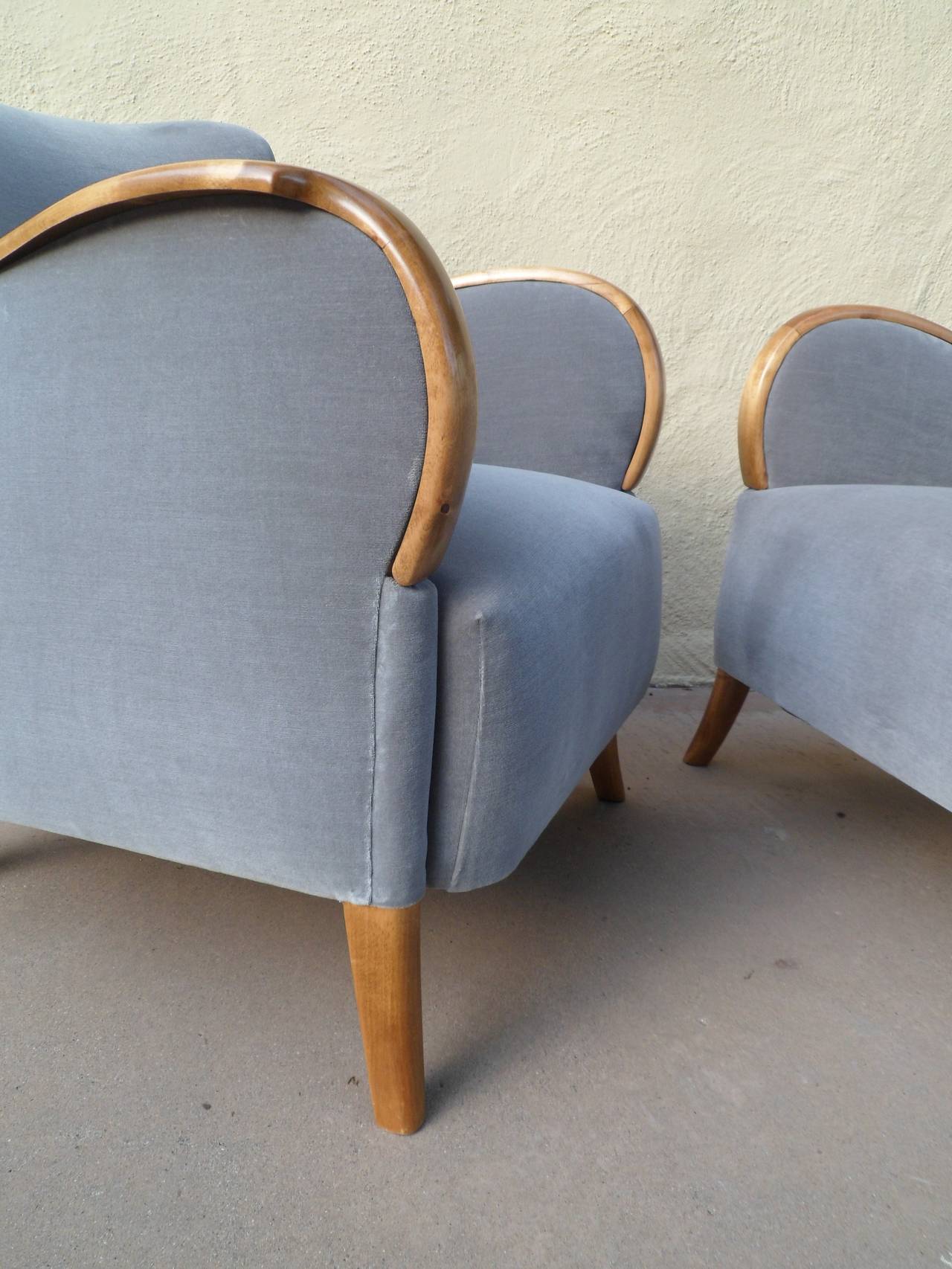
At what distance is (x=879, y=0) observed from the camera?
5.31ft

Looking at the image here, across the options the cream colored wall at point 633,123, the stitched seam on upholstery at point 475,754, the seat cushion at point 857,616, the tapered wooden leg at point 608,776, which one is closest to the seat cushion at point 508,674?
the stitched seam on upholstery at point 475,754

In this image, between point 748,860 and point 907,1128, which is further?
point 748,860

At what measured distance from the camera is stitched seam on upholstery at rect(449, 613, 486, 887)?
0.55 metres

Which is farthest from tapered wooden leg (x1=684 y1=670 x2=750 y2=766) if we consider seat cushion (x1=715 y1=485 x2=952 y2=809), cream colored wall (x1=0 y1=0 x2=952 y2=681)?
cream colored wall (x1=0 y1=0 x2=952 y2=681)

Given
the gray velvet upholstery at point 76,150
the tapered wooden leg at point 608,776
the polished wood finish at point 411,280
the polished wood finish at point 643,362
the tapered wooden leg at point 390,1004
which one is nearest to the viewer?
the polished wood finish at point 411,280

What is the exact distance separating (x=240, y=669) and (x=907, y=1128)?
0.64 m

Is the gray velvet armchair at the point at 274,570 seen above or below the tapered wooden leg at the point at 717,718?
above

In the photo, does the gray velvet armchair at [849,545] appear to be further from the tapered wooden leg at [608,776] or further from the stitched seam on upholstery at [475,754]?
the stitched seam on upholstery at [475,754]

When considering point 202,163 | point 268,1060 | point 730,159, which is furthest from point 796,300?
point 268,1060

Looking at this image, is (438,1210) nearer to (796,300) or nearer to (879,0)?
(796,300)

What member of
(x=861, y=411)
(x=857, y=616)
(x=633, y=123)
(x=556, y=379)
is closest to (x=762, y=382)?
(x=861, y=411)

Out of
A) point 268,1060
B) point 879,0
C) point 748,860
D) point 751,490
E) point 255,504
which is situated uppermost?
point 879,0

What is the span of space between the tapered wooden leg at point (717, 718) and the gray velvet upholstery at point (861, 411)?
0.34 metres

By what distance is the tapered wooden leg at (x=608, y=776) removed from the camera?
1207mm
